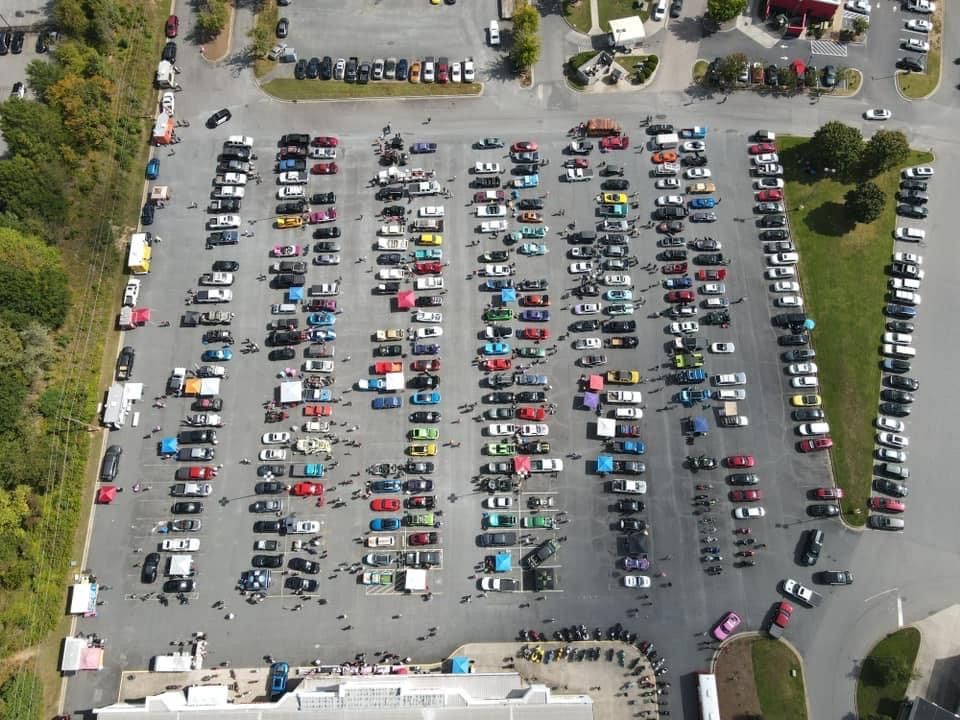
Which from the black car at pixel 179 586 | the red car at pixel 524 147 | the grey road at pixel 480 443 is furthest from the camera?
the red car at pixel 524 147

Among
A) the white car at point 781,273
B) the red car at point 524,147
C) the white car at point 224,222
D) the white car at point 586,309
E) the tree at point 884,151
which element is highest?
the red car at point 524,147

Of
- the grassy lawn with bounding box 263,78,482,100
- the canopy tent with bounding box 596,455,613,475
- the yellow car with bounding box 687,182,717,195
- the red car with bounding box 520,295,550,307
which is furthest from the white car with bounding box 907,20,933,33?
the canopy tent with bounding box 596,455,613,475

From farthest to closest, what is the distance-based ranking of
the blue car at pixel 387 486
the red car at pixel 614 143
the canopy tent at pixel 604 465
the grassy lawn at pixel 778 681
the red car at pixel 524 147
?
the red car at pixel 614 143, the red car at pixel 524 147, the canopy tent at pixel 604 465, the blue car at pixel 387 486, the grassy lawn at pixel 778 681

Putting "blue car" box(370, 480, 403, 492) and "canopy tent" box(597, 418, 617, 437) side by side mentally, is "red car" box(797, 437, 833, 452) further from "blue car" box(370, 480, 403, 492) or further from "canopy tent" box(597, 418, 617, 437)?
"blue car" box(370, 480, 403, 492)

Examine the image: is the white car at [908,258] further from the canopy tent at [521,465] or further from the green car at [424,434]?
the green car at [424,434]

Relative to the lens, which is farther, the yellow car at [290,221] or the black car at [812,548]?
the yellow car at [290,221]

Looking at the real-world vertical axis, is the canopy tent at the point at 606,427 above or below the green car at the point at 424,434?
above

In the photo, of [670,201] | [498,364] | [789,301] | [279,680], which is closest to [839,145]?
[789,301]

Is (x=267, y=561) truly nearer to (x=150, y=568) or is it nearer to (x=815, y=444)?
(x=150, y=568)

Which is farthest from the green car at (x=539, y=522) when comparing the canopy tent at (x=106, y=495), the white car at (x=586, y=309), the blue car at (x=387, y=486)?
the canopy tent at (x=106, y=495)
